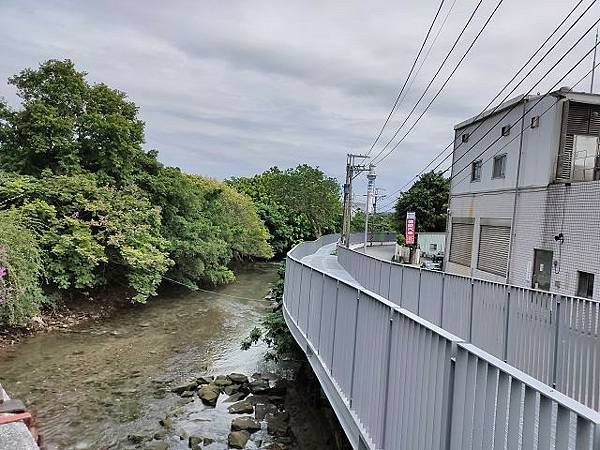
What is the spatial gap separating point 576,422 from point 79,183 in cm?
1574

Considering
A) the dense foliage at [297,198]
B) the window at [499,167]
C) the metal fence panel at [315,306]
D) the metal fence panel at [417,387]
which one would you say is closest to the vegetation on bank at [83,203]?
the metal fence panel at [315,306]

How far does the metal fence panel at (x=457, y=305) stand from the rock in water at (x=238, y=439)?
11.4ft

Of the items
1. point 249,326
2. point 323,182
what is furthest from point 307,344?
point 323,182

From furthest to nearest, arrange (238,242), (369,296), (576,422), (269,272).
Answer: (269,272)
(238,242)
(369,296)
(576,422)

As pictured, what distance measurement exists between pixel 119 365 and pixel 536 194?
11.3m

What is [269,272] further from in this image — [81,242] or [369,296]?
[369,296]

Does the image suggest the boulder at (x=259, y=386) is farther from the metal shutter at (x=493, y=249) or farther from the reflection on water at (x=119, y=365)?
the metal shutter at (x=493, y=249)

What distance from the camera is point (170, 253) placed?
720 inches

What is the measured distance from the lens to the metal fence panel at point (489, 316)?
5.23m

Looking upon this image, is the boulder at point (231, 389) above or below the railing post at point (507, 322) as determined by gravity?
below

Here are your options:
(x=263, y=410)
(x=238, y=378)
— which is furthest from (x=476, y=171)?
(x=263, y=410)

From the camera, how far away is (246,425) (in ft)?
25.6

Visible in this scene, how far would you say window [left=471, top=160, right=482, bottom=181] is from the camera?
17.1 metres

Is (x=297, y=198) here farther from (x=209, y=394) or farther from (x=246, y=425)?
(x=246, y=425)
